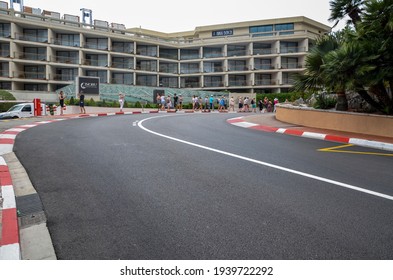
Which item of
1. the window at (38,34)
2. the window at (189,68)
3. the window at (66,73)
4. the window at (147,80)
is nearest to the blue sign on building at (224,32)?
the window at (189,68)

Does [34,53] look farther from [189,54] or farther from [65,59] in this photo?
[189,54]

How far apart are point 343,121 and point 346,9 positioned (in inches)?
183

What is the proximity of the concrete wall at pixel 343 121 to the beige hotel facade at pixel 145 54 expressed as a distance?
40.3 m

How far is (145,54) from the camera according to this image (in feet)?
181

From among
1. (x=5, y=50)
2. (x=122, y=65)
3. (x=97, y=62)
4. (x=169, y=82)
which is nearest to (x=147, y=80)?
(x=169, y=82)

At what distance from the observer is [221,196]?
13.9 ft

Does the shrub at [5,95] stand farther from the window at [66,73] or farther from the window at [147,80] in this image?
the window at [147,80]

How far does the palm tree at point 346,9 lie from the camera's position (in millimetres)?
12705

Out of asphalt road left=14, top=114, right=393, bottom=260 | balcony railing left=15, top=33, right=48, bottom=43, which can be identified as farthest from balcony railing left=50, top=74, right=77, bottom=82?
asphalt road left=14, top=114, right=393, bottom=260

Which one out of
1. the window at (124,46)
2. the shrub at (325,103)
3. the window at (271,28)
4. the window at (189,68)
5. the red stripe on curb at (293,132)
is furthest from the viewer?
the window at (271,28)

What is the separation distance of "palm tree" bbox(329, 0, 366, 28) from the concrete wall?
12.4 ft

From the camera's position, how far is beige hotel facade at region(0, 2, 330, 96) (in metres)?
44.7

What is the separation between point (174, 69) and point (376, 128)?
162 ft

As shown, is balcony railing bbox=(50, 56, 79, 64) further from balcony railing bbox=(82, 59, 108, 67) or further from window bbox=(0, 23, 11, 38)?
window bbox=(0, 23, 11, 38)
